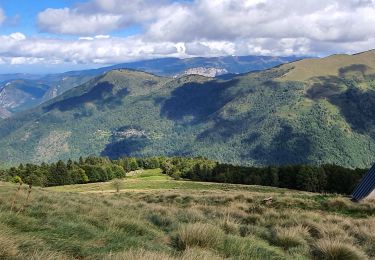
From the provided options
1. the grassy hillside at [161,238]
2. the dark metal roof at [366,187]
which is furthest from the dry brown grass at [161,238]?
the dark metal roof at [366,187]

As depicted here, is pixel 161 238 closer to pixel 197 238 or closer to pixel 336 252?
pixel 197 238

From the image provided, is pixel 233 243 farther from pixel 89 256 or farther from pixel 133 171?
pixel 133 171

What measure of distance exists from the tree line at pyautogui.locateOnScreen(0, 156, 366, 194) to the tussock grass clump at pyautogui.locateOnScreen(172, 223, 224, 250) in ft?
203

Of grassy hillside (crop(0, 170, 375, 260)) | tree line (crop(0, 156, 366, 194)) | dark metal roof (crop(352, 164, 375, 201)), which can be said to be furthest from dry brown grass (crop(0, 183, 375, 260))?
tree line (crop(0, 156, 366, 194))

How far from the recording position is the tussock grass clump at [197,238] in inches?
358

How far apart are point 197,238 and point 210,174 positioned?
109 m

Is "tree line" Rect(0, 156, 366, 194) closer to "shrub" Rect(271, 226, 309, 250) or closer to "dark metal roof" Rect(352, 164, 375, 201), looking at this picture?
"dark metal roof" Rect(352, 164, 375, 201)

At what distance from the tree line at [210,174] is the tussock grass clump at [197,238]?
61.9 meters

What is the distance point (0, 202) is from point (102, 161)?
145m

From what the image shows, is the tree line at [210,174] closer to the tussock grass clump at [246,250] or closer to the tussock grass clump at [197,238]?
the tussock grass clump at [197,238]

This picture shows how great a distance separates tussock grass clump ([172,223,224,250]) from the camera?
9.09 m

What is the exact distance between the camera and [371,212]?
19859 millimetres

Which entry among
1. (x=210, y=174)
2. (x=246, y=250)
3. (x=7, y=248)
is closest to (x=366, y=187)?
(x=246, y=250)

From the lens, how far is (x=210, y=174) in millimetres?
117438
